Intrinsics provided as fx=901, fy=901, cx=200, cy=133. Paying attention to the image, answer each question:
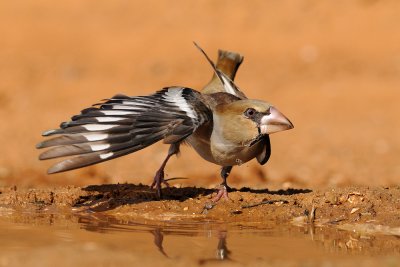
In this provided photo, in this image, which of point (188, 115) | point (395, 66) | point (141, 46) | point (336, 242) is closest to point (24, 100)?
point (141, 46)

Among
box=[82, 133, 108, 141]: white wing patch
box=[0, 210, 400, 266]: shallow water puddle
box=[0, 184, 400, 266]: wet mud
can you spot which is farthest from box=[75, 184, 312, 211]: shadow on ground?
box=[82, 133, 108, 141]: white wing patch

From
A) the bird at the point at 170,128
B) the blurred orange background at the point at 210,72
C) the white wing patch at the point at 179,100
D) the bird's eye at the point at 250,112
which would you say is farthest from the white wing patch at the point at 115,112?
the blurred orange background at the point at 210,72

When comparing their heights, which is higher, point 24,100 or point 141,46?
point 141,46

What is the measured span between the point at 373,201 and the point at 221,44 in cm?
1052

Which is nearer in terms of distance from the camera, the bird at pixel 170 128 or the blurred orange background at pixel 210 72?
the bird at pixel 170 128

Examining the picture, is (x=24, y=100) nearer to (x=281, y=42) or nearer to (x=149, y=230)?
(x=281, y=42)

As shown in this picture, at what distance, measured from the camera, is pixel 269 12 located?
18.7m

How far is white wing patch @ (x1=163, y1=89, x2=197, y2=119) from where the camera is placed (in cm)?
706

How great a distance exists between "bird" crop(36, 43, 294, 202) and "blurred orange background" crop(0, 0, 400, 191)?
8.98 feet

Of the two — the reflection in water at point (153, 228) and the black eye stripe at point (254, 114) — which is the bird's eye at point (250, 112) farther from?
the reflection in water at point (153, 228)

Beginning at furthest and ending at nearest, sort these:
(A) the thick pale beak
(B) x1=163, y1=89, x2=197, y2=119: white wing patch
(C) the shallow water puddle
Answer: (A) the thick pale beak, (B) x1=163, y1=89, x2=197, y2=119: white wing patch, (C) the shallow water puddle

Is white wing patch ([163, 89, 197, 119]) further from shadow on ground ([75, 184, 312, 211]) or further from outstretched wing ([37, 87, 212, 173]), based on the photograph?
shadow on ground ([75, 184, 312, 211])

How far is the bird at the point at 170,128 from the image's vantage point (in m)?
6.41

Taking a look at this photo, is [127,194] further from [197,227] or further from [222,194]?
[197,227]
